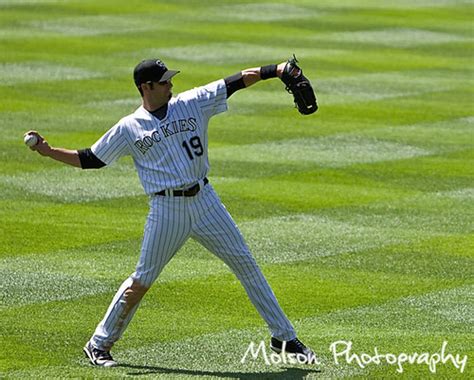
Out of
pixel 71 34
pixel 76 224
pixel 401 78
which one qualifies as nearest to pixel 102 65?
pixel 71 34

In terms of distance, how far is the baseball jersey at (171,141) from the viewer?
9031 mm

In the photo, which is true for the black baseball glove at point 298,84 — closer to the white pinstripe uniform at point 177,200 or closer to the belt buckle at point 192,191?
the white pinstripe uniform at point 177,200

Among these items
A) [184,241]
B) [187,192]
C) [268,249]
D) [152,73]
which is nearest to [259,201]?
[268,249]

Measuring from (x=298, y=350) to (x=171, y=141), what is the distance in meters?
1.73

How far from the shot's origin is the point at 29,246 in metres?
12.8

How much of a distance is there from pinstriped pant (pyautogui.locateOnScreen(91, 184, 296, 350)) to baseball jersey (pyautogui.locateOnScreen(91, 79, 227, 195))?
0.16 metres

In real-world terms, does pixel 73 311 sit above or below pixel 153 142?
below

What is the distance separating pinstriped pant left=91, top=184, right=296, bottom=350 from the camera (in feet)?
29.8

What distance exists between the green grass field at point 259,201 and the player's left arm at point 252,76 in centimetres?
196

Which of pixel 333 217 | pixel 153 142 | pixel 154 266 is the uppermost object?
pixel 153 142

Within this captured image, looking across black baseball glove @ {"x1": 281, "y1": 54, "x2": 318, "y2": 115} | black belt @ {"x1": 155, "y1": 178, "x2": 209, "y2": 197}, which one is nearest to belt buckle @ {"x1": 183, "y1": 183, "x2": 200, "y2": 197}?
black belt @ {"x1": 155, "y1": 178, "x2": 209, "y2": 197}

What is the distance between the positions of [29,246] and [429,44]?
16833 mm

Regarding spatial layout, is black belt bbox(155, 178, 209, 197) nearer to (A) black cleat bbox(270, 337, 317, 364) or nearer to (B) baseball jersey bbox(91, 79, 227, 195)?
(B) baseball jersey bbox(91, 79, 227, 195)

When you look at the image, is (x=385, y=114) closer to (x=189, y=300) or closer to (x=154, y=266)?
(x=189, y=300)
